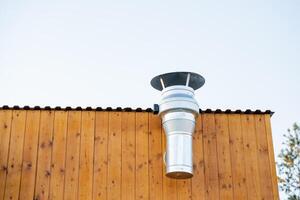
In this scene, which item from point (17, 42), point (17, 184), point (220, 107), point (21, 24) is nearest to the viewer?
point (17, 184)

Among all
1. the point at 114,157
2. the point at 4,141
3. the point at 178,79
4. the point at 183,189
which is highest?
the point at 178,79

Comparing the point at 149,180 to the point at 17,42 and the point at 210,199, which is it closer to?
the point at 210,199

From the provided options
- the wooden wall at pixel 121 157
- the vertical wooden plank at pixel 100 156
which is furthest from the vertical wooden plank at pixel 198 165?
the vertical wooden plank at pixel 100 156

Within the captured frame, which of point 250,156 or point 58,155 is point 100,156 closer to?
point 58,155

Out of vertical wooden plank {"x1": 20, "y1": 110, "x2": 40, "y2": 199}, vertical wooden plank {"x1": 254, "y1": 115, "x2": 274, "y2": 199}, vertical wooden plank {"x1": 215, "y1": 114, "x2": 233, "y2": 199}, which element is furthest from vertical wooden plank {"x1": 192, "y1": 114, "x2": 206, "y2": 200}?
vertical wooden plank {"x1": 20, "y1": 110, "x2": 40, "y2": 199}

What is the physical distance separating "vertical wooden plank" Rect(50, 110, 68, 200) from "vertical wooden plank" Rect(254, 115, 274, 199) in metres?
2.48

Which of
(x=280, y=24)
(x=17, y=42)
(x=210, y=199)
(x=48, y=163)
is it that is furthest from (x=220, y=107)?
(x=17, y=42)

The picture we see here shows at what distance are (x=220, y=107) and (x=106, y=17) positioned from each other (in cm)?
388

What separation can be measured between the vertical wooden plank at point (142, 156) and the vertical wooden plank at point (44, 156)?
1100 mm

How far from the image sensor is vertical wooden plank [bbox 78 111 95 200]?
5520 mm

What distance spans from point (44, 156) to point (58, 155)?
17 centimetres

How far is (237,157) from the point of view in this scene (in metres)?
Answer: 5.80

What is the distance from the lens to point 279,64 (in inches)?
346

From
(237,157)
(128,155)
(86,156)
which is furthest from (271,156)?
(86,156)
